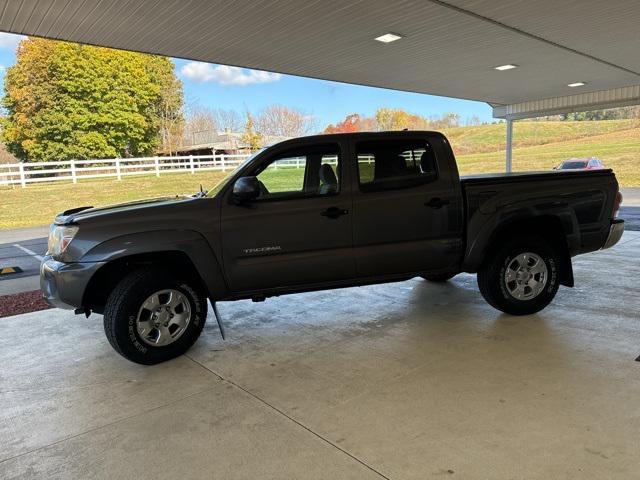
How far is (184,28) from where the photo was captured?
24.6 feet

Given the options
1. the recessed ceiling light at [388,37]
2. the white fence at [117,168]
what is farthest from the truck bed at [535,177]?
the white fence at [117,168]

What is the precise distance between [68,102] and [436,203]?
36.8 metres

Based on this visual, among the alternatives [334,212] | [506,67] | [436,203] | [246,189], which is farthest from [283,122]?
[246,189]

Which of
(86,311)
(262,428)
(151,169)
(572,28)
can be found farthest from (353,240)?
(151,169)

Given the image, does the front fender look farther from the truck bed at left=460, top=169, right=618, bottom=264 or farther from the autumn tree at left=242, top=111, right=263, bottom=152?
the autumn tree at left=242, top=111, right=263, bottom=152

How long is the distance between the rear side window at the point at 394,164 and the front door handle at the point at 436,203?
0.66 ft

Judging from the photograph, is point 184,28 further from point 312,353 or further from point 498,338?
point 498,338

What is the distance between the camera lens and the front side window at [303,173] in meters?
4.28

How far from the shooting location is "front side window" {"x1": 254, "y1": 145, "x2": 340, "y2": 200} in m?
4.28

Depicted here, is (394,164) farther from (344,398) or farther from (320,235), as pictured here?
(344,398)

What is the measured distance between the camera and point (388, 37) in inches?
334

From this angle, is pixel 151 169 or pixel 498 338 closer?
pixel 498 338

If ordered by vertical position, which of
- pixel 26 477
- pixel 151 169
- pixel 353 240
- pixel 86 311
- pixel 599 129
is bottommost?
pixel 26 477

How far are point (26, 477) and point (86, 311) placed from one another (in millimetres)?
1647
